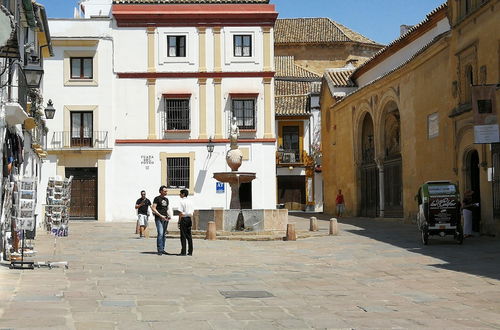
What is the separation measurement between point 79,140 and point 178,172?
4908mm

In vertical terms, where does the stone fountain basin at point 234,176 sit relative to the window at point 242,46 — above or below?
below

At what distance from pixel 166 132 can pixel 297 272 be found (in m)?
23.3

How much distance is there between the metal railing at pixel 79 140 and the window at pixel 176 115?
3.06 meters

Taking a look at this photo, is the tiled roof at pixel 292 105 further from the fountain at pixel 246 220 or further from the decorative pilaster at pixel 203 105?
the fountain at pixel 246 220

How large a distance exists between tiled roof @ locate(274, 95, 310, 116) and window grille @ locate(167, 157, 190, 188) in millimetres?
19911

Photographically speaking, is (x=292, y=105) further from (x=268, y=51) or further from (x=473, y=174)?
(x=473, y=174)

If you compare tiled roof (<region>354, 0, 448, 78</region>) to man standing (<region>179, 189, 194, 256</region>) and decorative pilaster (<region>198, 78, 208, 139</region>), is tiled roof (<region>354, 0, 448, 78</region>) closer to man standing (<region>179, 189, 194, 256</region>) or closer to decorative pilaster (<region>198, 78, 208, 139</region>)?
decorative pilaster (<region>198, 78, 208, 139</region>)

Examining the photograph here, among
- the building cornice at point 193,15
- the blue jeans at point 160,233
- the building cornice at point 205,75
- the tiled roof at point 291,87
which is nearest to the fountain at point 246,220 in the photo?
the blue jeans at point 160,233

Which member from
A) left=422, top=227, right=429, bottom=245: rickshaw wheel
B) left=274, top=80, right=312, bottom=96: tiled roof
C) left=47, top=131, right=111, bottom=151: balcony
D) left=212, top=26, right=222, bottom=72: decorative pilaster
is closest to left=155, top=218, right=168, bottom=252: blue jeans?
left=422, top=227, right=429, bottom=245: rickshaw wheel

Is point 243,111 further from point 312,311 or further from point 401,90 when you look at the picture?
point 312,311

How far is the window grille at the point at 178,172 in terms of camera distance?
36625mm

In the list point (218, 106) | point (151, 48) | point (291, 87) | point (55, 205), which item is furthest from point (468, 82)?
point (291, 87)

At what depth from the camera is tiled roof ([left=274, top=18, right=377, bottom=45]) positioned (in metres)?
66.2

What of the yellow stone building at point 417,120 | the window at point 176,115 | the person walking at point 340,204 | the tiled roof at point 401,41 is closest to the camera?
the yellow stone building at point 417,120
